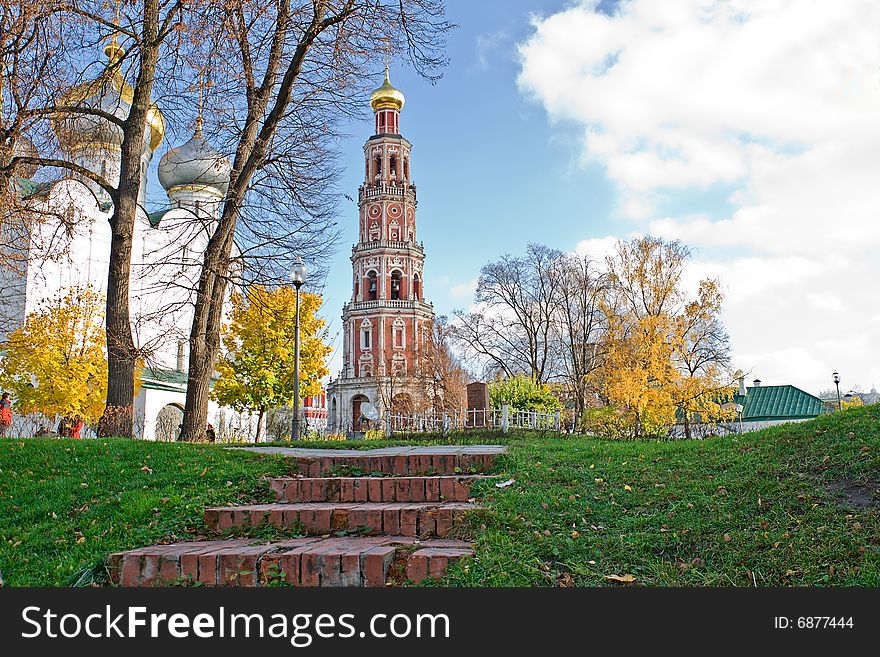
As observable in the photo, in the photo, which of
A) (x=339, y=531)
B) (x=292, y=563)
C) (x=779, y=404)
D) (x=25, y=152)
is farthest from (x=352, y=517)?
(x=779, y=404)

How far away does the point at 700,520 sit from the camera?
14.3 ft

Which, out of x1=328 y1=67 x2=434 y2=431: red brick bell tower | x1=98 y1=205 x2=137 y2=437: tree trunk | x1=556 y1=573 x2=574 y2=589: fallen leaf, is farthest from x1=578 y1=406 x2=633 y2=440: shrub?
x1=328 y1=67 x2=434 y2=431: red brick bell tower

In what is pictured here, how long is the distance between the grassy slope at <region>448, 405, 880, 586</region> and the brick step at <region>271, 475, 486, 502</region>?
A: 280mm

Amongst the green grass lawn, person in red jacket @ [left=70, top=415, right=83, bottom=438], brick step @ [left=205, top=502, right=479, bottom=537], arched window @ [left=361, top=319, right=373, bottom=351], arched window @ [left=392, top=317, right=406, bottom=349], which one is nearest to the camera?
the green grass lawn

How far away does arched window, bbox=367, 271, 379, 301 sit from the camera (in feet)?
181

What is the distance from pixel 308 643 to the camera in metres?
3.21

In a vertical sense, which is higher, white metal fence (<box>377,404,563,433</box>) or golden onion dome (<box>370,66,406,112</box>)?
golden onion dome (<box>370,66,406,112</box>)

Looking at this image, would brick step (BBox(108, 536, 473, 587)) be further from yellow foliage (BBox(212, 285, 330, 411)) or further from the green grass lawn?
yellow foliage (BBox(212, 285, 330, 411))

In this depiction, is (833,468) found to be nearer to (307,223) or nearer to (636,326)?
(307,223)

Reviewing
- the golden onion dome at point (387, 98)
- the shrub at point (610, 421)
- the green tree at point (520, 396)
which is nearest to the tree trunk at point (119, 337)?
the green tree at point (520, 396)

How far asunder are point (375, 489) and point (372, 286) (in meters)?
50.5

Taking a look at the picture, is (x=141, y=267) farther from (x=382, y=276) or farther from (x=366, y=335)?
(x=366, y=335)

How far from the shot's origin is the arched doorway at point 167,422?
30.4 metres

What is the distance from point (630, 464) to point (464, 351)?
103ft
